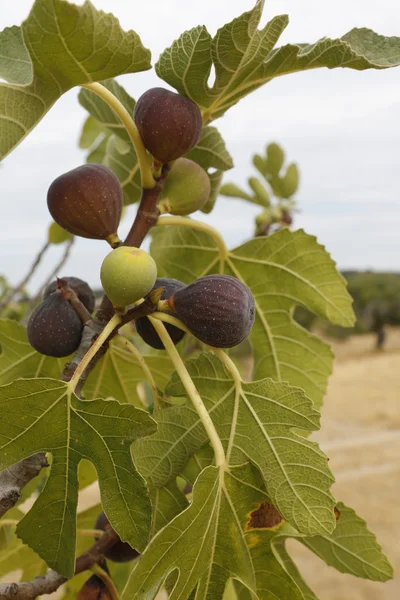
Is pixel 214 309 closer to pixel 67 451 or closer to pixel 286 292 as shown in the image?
Answer: pixel 67 451

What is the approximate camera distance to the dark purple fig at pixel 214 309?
3.56 ft

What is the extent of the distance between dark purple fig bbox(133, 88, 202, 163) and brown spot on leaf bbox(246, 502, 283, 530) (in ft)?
2.19

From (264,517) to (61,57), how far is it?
0.86 m

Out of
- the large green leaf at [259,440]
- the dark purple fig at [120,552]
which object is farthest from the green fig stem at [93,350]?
the dark purple fig at [120,552]

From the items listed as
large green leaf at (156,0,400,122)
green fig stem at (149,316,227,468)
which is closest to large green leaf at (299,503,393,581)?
green fig stem at (149,316,227,468)

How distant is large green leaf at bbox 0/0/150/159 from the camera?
0.88 meters

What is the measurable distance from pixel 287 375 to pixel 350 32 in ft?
2.60

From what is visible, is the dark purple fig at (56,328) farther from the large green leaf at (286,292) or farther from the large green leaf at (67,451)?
the large green leaf at (286,292)

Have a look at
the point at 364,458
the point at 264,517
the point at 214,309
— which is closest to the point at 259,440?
the point at 264,517

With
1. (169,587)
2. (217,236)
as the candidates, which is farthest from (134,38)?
(169,587)

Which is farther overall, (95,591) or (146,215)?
(95,591)

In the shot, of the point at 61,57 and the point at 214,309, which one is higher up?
the point at 61,57

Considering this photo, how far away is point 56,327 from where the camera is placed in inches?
45.3

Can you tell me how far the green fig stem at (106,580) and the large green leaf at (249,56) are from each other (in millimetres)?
1010
